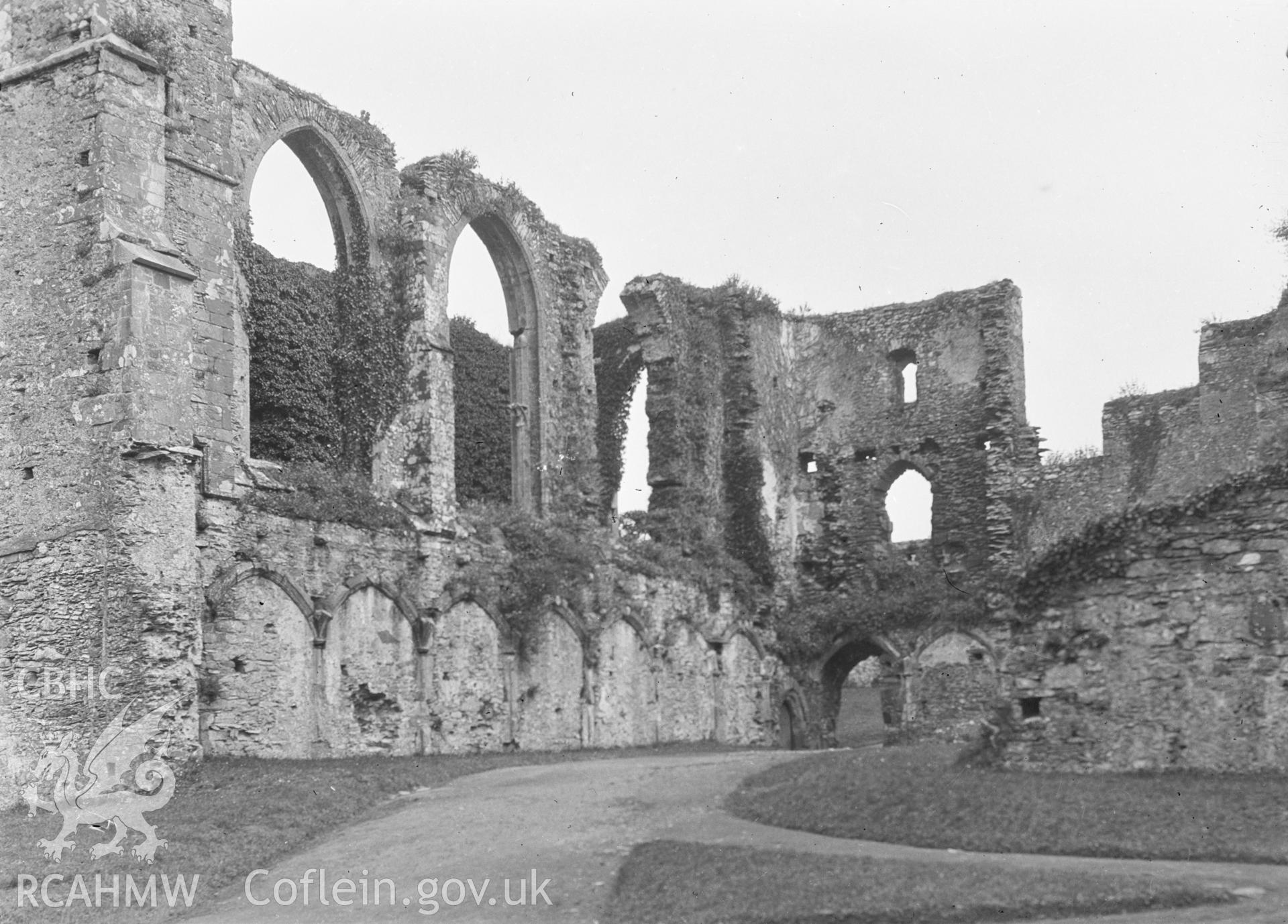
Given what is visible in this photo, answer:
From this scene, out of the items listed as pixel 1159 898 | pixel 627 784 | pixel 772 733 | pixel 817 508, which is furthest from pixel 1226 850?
pixel 817 508

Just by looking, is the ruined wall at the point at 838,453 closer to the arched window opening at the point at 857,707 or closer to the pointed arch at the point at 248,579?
the arched window opening at the point at 857,707

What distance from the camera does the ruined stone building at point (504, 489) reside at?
46.1 feet

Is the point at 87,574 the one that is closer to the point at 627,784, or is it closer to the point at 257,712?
the point at 257,712

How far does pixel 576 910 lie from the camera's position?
11.5 m

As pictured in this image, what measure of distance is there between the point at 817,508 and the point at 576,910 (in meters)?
19.6

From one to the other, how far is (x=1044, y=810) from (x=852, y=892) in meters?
2.19

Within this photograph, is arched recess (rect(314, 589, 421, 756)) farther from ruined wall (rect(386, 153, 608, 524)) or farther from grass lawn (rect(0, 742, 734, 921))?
ruined wall (rect(386, 153, 608, 524))

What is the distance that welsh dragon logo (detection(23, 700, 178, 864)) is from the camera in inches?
610

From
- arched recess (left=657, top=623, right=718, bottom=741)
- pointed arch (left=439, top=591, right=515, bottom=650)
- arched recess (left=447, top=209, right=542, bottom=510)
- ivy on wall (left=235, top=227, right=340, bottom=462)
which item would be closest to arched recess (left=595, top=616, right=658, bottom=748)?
arched recess (left=657, top=623, right=718, bottom=741)

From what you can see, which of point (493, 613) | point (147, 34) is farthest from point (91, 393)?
point (493, 613)

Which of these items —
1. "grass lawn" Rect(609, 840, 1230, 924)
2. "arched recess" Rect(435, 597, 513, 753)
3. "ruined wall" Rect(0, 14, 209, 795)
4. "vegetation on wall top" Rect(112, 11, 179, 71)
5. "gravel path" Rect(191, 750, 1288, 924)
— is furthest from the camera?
"arched recess" Rect(435, 597, 513, 753)

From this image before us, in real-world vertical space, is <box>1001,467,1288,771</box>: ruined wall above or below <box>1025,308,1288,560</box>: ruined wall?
below

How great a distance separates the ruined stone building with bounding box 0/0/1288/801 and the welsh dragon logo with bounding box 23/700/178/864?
0.25 meters

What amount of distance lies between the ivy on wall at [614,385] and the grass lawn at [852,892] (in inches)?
727
